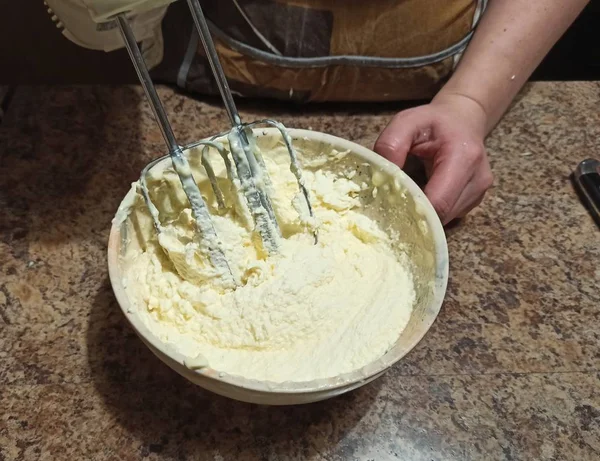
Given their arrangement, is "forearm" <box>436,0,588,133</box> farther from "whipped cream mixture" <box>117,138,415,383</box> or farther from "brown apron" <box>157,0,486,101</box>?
"whipped cream mixture" <box>117,138,415,383</box>

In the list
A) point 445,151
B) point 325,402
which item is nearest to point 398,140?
point 445,151

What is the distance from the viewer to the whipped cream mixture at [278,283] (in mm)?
512

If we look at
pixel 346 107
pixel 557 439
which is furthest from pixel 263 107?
pixel 557 439

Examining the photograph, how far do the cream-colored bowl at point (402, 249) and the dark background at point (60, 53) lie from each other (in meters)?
0.66

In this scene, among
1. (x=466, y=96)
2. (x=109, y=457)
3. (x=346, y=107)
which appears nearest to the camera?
(x=109, y=457)

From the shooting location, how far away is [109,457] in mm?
534

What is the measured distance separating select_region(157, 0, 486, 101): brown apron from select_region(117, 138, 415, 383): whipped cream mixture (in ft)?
0.75

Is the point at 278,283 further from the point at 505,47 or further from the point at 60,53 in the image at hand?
the point at 60,53

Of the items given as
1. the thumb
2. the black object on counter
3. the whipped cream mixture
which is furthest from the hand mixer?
the black object on counter

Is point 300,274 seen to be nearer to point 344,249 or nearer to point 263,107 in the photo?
point 344,249

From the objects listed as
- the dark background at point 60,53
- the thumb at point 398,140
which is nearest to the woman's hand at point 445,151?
the thumb at point 398,140

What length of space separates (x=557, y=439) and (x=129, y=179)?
596 millimetres

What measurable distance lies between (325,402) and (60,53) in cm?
93

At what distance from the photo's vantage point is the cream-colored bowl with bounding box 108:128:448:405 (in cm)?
45
